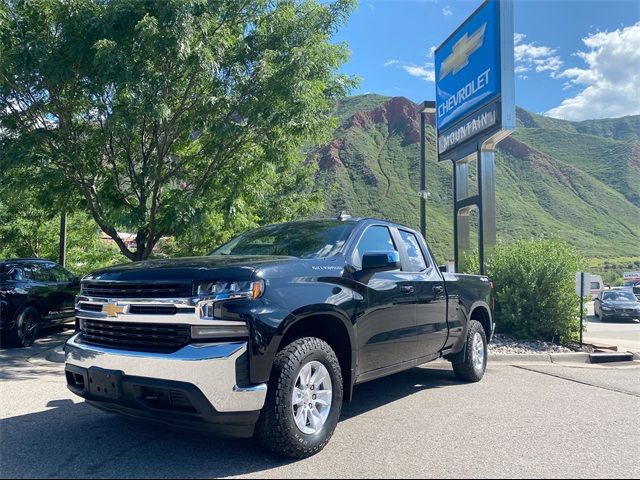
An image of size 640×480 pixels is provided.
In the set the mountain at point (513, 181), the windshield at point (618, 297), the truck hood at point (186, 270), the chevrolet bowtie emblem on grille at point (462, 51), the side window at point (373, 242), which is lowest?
the windshield at point (618, 297)

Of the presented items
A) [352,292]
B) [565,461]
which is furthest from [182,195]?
[565,461]

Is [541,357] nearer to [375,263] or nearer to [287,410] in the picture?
[375,263]

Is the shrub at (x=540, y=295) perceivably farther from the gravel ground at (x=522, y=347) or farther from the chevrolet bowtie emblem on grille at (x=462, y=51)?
the chevrolet bowtie emblem on grille at (x=462, y=51)

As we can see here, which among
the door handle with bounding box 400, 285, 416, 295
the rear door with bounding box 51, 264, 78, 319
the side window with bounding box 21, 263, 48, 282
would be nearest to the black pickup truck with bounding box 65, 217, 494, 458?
the door handle with bounding box 400, 285, 416, 295

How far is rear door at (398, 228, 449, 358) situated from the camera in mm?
5488

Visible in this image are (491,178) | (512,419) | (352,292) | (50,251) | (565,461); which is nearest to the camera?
(565,461)

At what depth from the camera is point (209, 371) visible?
341cm

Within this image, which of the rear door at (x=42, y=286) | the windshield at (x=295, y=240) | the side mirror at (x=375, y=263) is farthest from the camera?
the rear door at (x=42, y=286)

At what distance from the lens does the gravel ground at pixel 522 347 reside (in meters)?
9.48

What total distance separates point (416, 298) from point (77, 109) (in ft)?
23.7

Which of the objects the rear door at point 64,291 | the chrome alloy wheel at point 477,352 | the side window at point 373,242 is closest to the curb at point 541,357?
the chrome alloy wheel at point 477,352

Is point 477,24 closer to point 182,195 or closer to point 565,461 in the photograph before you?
point 182,195

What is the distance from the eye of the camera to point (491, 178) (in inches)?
444

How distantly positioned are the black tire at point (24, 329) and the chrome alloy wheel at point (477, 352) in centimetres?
764
